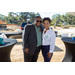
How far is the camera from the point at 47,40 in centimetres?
163

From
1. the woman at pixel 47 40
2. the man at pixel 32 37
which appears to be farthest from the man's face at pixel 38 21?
the woman at pixel 47 40

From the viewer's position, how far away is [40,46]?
1.73m

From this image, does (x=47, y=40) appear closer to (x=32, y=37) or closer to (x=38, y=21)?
(x=32, y=37)

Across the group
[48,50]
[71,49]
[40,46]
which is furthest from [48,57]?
[71,49]

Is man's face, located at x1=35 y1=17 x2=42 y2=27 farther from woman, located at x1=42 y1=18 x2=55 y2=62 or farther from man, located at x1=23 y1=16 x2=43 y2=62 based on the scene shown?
woman, located at x1=42 y1=18 x2=55 y2=62

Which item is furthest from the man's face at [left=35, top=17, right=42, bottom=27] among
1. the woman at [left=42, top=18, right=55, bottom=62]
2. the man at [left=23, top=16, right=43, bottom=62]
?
the woman at [left=42, top=18, right=55, bottom=62]

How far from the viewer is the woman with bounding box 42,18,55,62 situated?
158 centimetres

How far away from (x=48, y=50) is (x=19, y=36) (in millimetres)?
4273

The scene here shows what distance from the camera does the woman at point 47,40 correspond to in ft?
5.19

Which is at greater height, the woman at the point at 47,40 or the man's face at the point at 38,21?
the man's face at the point at 38,21

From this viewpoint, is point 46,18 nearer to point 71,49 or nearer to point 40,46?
point 40,46

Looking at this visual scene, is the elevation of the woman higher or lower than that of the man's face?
lower

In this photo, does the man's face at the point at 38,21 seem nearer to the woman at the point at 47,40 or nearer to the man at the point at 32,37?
the man at the point at 32,37

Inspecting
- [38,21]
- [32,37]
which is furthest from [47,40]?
[38,21]
